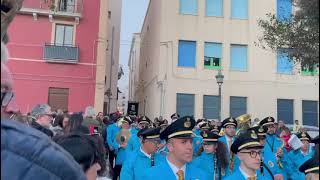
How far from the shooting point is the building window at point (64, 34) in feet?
95.2

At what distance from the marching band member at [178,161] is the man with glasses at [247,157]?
429mm

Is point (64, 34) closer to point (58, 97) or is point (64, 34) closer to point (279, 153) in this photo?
point (58, 97)

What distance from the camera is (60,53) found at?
28.6 metres

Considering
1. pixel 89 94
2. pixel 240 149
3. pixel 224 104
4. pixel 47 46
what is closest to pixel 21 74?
pixel 47 46

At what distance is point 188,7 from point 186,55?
10.8 ft

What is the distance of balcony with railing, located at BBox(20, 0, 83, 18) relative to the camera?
2872 cm

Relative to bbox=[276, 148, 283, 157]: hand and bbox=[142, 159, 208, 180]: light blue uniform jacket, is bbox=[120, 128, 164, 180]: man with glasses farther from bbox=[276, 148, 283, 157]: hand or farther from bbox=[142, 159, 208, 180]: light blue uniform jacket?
bbox=[276, 148, 283, 157]: hand

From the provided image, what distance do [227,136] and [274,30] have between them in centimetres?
1009

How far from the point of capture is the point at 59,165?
169cm

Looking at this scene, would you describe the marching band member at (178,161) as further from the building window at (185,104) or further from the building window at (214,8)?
the building window at (214,8)

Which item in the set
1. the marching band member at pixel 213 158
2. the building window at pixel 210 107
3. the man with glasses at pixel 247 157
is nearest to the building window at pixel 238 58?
the building window at pixel 210 107

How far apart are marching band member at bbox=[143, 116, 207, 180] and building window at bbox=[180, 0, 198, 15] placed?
85.2 ft

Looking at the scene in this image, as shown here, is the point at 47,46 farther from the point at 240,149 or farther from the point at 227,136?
the point at 240,149

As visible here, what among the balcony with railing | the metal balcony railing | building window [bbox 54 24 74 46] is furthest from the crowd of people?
the balcony with railing
